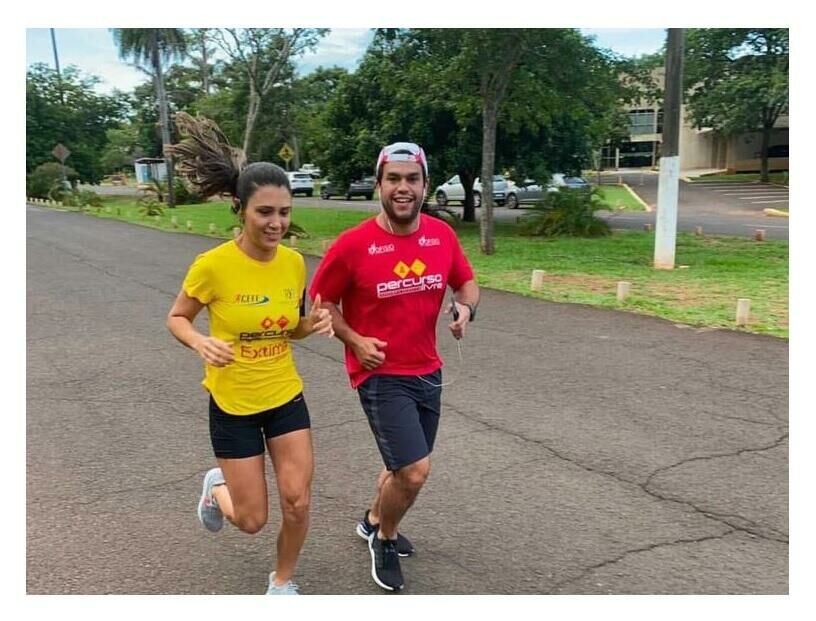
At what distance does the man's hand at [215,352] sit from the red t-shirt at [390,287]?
522 mm

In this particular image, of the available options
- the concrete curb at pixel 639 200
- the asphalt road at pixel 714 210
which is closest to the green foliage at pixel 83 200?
the asphalt road at pixel 714 210

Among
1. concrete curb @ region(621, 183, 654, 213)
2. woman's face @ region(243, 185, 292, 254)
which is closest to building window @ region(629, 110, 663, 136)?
concrete curb @ region(621, 183, 654, 213)

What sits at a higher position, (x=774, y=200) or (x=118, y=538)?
(x=774, y=200)

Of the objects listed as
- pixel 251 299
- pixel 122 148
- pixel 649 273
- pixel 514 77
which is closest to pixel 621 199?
pixel 514 77

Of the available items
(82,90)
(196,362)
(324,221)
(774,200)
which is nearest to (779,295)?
(196,362)

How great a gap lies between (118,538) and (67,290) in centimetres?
913

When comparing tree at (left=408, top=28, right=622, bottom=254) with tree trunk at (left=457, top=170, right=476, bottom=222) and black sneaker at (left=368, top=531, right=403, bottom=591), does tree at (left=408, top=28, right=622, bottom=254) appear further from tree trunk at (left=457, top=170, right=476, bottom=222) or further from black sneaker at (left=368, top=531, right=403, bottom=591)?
black sneaker at (left=368, top=531, right=403, bottom=591)

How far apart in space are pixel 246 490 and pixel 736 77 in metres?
43.0

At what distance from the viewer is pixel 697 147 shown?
56.4 m

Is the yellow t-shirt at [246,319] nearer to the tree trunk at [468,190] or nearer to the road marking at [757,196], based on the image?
the tree trunk at [468,190]

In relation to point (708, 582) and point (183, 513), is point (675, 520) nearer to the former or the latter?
point (708, 582)

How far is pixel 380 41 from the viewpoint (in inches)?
737

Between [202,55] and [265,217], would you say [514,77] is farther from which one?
[202,55]

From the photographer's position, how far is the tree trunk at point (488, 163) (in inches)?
573
